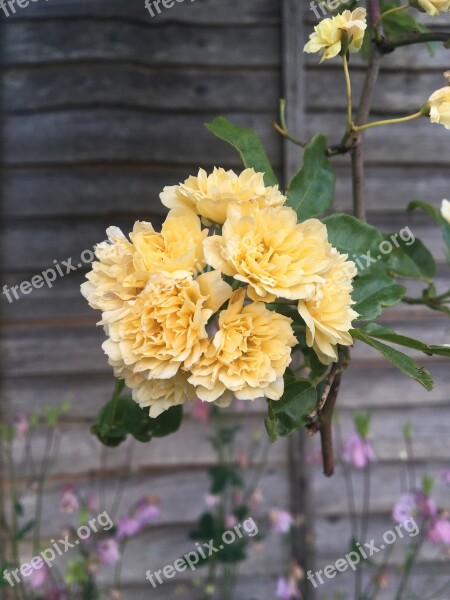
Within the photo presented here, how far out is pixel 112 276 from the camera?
45 cm

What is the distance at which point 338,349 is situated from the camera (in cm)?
53

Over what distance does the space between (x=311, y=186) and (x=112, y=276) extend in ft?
0.94

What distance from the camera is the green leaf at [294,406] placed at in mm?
491

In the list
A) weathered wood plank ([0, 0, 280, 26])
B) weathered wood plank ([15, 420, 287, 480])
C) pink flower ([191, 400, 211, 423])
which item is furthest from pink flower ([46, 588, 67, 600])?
weathered wood plank ([0, 0, 280, 26])

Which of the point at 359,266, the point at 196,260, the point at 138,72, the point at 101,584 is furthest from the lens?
the point at 101,584

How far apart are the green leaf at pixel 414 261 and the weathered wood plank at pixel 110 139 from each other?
2.24ft

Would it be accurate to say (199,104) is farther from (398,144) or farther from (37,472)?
(37,472)

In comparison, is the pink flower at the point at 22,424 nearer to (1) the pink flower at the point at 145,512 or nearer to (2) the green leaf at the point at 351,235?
(1) the pink flower at the point at 145,512

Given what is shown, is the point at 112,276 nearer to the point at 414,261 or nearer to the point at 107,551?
the point at 414,261

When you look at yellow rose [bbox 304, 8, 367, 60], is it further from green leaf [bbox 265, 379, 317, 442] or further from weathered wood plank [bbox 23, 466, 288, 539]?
weathered wood plank [bbox 23, 466, 288, 539]

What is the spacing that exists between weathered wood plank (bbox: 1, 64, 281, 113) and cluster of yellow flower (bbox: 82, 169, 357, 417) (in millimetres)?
1042

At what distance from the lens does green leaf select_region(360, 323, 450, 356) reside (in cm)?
46

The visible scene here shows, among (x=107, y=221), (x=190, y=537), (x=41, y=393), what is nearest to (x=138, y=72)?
(x=107, y=221)

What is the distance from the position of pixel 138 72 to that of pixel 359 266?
1.03 meters
